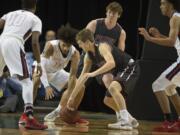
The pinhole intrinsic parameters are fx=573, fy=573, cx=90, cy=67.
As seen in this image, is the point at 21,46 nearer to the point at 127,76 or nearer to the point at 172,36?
the point at 127,76

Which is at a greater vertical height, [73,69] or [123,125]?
[73,69]

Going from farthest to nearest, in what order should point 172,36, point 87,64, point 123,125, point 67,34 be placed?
point 67,34 < point 87,64 < point 123,125 < point 172,36

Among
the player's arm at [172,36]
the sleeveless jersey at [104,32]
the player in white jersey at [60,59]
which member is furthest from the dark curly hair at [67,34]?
the player's arm at [172,36]

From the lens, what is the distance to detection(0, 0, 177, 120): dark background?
9.08 meters

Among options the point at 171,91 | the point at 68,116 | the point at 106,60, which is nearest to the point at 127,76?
the point at 106,60

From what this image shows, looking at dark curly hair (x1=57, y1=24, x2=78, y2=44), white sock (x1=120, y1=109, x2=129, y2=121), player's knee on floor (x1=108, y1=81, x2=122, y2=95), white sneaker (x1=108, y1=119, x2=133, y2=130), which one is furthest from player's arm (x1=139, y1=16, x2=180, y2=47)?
dark curly hair (x1=57, y1=24, x2=78, y2=44)

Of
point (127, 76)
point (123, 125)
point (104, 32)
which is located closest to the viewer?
point (123, 125)

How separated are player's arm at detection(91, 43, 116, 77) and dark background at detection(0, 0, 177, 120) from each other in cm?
223

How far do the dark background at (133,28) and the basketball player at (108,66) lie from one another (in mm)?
1802

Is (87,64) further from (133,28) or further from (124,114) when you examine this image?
(133,28)

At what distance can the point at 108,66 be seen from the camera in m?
6.72

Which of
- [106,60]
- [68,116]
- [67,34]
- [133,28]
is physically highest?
[67,34]

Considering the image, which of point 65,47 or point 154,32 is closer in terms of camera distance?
point 154,32

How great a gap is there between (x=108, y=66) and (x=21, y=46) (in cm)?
104
